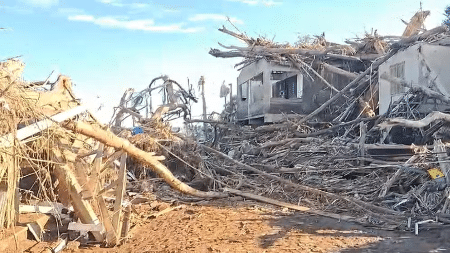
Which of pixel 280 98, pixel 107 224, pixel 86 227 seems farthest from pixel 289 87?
pixel 86 227

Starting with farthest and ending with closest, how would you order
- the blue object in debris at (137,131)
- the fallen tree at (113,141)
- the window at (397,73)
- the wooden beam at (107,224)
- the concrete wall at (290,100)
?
1. the concrete wall at (290,100)
2. the window at (397,73)
3. the blue object in debris at (137,131)
4. the wooden beam at (107,224)
5. the fallen tree at (113,141)

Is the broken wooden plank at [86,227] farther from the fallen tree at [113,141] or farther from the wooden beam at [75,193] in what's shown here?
the fallen tree at [113,141]

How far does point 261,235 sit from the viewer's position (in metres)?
7.66

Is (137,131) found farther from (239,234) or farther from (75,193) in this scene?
(75,193)

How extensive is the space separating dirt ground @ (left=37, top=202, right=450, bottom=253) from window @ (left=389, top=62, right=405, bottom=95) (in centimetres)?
717

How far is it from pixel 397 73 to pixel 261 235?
9.37 metres

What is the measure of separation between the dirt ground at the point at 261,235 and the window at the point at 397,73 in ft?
23.5

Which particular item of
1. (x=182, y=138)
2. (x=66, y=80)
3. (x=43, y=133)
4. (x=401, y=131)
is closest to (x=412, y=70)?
(x=401, y=131)

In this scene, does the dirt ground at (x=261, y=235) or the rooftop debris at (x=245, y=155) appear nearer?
the rooftop debris at (x=245, y=155)

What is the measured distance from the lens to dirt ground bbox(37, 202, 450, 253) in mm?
6902

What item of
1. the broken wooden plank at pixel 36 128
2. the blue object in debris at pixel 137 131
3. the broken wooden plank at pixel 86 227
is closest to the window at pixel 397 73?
the blue object in debris at pixel 137 131

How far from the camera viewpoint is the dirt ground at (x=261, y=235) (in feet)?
22.6

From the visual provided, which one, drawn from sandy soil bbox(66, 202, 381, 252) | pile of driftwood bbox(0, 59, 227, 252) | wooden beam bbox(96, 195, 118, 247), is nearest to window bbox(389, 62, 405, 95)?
sandy soil bbox(66, 202, 381, 252)

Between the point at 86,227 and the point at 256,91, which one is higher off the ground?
the point at 256,91
